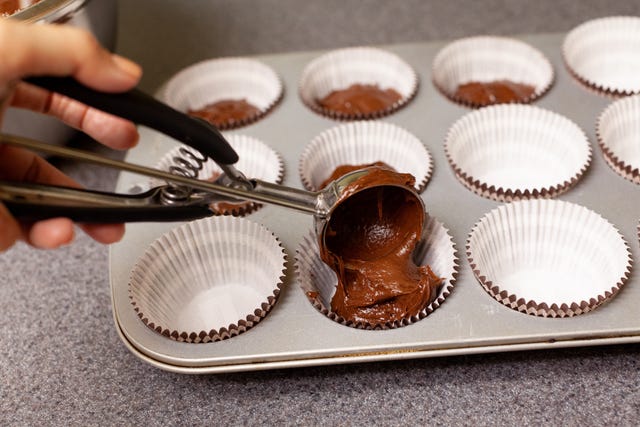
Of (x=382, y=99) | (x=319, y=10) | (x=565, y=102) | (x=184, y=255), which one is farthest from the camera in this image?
(x=319, y=10)

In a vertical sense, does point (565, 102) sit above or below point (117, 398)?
above

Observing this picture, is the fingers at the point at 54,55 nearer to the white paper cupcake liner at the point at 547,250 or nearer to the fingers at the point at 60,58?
the fingers at the point at 60,58

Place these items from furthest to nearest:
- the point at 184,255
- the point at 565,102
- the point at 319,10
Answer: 1. the point at 319,10
2. the point at 565,102
3. the point at 184,255

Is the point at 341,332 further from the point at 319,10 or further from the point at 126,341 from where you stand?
the point at 319,10

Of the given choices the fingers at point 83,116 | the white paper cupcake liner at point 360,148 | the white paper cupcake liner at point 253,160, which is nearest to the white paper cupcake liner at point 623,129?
the white paper cupcake liner at point 360,148

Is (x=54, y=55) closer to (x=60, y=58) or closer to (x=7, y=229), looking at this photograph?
(x=60, y=58)

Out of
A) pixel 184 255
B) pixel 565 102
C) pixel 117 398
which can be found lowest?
pixel 117 398

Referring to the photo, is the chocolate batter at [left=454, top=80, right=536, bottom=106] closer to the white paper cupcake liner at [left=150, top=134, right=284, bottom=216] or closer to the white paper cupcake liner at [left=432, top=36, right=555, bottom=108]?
the white paper cupcake liner at [left=432, top=36, right=555, bottom=108]

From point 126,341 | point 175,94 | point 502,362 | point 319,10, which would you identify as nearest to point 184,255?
point 126,341
